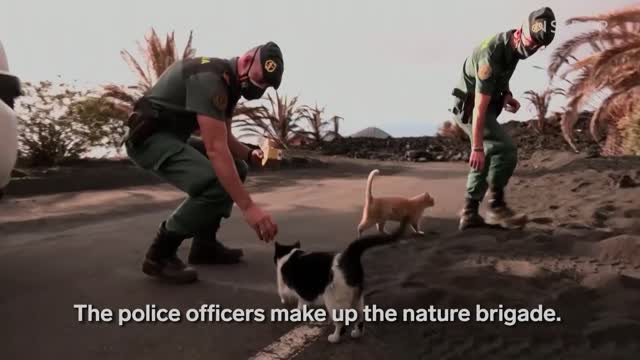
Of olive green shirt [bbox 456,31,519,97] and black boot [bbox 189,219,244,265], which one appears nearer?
black boot [bbox 189,219,244,265]

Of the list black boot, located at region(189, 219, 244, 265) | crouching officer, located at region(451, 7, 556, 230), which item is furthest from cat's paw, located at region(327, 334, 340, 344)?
crouching officer, located at region(451, 7, 556, 230)

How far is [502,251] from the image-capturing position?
3750 mm

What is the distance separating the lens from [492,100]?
4.74 m

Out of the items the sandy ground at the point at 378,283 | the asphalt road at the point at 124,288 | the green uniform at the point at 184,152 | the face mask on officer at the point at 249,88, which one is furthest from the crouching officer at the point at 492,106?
the green uniform at the point at 184,152

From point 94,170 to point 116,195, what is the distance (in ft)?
5.93

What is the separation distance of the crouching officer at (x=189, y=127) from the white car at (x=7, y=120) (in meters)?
0.58

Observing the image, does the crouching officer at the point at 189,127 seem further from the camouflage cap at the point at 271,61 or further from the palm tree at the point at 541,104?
the palm tree at the point at 541,104

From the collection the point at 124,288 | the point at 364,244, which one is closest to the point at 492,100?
the point at 364,244

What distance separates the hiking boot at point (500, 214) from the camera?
488 cm

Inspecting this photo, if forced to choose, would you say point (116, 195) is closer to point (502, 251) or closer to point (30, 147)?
point (30, 147)

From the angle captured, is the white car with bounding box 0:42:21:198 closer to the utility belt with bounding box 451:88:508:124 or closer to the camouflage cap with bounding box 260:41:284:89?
the camouflage cap with bounding box 260:41:284:89

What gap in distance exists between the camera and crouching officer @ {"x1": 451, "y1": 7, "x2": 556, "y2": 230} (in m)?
4.24

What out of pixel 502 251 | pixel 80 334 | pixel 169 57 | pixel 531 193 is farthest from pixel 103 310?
pixel 169 57

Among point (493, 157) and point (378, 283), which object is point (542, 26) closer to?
point (493, 157)
